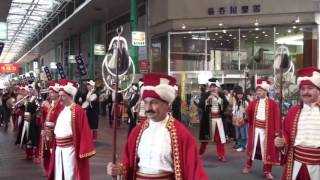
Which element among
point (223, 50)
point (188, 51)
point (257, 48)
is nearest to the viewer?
point (257, 48)

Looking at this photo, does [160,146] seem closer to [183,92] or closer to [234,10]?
[183,92]

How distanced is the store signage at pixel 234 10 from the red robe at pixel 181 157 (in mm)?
17126

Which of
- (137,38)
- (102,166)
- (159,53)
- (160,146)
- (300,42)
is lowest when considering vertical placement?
(102,166)

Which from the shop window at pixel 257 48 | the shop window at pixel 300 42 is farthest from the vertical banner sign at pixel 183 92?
the shop window at pixel 300 42

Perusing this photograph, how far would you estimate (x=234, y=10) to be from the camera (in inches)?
810

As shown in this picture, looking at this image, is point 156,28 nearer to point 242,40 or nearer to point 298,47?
point 242,40

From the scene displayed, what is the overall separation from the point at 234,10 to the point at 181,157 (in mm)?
17552

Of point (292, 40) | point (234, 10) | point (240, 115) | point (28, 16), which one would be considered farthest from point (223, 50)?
point (28, 16)

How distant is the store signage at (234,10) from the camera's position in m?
20.2

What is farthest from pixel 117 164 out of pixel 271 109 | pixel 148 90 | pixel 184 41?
pixel 184 41

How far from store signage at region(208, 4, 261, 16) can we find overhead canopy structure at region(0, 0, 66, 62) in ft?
45.9

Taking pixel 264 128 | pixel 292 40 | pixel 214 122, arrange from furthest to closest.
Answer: pixel 292 40
pixel 214 122
pixel 264 128

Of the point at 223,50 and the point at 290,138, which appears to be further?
the point at 223,50

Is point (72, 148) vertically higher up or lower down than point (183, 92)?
higher up
